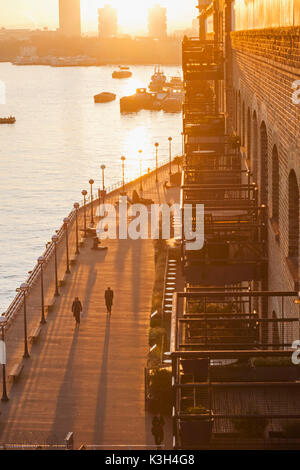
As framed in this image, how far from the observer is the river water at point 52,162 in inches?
2972

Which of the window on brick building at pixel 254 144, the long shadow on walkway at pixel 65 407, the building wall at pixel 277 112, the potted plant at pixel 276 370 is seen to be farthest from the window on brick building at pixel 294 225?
the long shadow on walkway at pixel 65 407

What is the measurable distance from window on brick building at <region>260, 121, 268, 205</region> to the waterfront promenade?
6878 millimetres

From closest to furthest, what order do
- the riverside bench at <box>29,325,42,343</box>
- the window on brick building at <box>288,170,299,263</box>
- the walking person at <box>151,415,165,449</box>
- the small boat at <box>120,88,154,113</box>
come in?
the window on brick building at <box>288,170,299,263</box>
the walking person at <box>151,415,165,449</box>
the riverside bench at <box>29,325,42,343</box>
the small boat at <box>120,88,154,113</box>

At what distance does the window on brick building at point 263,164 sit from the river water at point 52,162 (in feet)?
107

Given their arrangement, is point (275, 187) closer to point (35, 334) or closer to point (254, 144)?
point (254, 144)

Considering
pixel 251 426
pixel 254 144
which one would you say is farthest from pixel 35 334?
pixel 251 426

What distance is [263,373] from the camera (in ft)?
47.2

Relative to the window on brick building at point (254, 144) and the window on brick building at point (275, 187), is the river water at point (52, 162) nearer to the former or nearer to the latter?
the window on brick building at point (254, 144)

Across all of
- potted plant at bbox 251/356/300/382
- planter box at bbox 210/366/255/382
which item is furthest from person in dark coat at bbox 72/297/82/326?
potted plant at bbox 251/356/300/382

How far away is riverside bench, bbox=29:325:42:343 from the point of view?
34.5 meters

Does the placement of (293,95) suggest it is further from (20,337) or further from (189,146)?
(189,146)

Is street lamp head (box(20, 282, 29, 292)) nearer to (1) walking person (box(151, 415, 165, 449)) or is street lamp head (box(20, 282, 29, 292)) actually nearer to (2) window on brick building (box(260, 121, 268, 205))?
(1) walking person (box(151, 415, 165, 449))

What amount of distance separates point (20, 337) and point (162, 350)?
23.4 ft

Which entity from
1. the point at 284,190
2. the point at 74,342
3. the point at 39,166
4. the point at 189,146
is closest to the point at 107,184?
the point at 39,166
